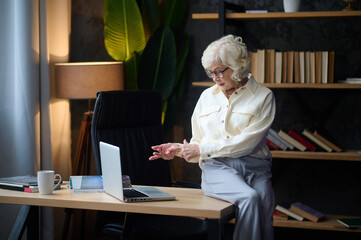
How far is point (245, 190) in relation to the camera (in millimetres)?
2055

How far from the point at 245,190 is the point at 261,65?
61.4 inches

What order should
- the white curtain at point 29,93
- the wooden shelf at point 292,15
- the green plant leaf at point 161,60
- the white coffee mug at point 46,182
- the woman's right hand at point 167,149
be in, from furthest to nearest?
the green plant leaf at point 161,60 → the wooden shelf at point 292,15 → the white curtain at point 29,93 → the woman's right hand at point 167,149 → the white coffee mug at point 46,182

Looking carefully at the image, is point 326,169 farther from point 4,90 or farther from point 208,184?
point 4,90

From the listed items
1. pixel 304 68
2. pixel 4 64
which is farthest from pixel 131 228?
Answer: pixel 304 68

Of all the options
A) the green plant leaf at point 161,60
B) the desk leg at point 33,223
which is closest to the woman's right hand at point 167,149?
the desk leg at point 33,223

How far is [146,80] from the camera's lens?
12.4 feet

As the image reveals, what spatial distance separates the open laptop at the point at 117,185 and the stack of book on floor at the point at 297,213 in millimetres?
1443

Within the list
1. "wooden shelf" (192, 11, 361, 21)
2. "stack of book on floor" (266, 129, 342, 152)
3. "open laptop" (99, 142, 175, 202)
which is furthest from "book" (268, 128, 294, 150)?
"open laptop" (99, 142, 175, 202)

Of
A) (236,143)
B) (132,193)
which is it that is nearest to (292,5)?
(236,143)

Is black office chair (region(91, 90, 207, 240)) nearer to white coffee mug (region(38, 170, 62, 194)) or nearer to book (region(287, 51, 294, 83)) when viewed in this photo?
white coffee mug (region(38, 170, 62, 194))

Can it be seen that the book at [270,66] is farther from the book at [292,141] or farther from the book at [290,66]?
the book at [292,141]

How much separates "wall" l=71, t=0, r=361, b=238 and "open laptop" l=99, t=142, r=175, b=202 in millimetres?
1833

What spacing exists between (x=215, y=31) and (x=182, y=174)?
1.17 metres

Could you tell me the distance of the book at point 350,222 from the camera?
3176 millimetres
